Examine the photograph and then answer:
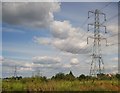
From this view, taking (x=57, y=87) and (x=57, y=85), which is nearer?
Result: (x=57, y=87)

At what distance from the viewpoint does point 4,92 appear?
48.3 feet

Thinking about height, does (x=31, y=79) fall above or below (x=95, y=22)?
below

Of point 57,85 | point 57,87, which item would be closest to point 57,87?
point 57,87

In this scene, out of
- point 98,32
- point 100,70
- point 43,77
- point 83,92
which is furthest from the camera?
point 98,32

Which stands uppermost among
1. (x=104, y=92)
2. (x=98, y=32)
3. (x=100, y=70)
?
(x=98, y=32)

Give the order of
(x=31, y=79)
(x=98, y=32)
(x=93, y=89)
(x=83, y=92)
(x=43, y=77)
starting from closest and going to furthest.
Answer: (x=83, y=92) → (x=93, y=89) → (x=31, y=79) → (x=43, y=77) → (x=98, y=32)

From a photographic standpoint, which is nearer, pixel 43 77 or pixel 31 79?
pixel 31 79

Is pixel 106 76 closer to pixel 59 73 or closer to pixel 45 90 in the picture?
pixel 59 73

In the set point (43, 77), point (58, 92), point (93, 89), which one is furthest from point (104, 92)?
point (43, 77)

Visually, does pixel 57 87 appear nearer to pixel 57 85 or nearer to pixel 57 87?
pixel 57 87

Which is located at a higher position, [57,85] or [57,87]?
[57,85]

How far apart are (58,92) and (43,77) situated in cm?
983

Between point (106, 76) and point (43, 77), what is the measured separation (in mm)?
11119

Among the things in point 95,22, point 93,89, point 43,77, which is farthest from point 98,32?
point 93,89
